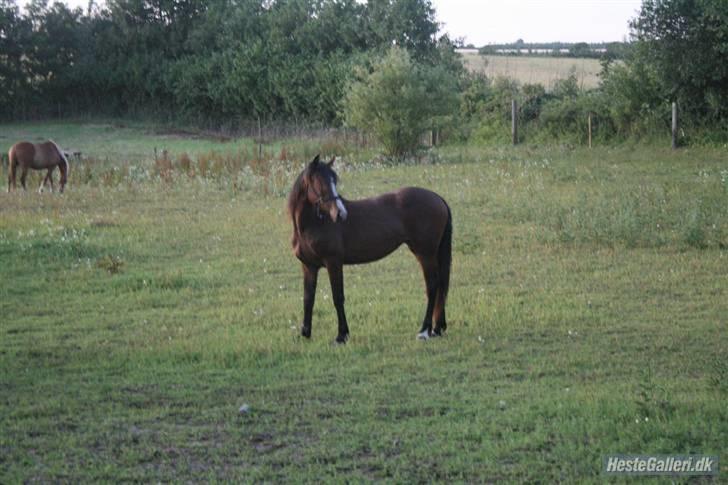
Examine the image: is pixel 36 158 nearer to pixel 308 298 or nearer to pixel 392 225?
pixel 308 298

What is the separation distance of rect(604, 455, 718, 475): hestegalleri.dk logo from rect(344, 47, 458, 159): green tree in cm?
2532

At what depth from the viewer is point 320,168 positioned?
377 inches

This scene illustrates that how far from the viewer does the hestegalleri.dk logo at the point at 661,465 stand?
19.4 feet

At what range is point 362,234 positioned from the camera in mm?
10086

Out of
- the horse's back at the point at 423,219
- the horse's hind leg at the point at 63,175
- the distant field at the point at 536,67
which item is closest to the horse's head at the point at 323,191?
the horse's back at the point at 423,219

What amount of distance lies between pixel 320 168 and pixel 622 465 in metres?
4.69

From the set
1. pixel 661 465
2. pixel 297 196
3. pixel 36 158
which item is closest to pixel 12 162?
pixel 36 158

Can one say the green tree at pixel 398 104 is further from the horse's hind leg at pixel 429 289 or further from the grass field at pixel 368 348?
the horse's hind leg at pixel 429 289

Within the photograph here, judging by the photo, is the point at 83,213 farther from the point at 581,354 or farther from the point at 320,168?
the point at 581,354

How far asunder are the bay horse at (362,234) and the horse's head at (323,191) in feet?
0.03

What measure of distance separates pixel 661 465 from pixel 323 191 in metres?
4.64

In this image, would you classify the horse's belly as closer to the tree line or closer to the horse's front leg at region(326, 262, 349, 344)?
the horse's front leg at region(326, 262, 349, 344)

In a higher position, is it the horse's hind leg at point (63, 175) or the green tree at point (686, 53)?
the green tree at point (686, 53)

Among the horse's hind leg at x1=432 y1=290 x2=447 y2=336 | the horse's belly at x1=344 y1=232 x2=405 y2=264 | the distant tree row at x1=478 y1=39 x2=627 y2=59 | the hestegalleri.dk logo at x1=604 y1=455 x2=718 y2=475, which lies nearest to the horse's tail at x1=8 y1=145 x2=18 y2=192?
the horse's belly at x1=344 y1=232 x2=405 y2=264
